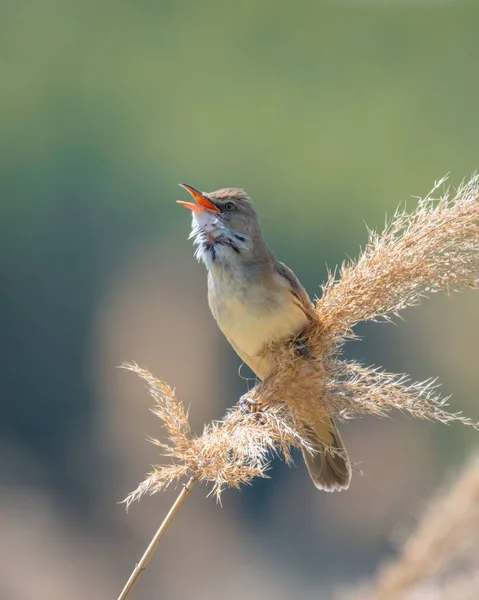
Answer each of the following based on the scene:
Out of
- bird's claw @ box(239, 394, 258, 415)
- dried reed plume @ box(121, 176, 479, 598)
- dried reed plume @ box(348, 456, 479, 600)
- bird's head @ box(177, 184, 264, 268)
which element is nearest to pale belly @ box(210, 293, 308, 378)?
bird's head @ box(177, 184, 264, 268)

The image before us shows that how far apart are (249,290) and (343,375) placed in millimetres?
637

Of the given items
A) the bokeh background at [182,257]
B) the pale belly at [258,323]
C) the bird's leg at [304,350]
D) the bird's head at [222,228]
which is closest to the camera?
the bird's leg at [304,350]

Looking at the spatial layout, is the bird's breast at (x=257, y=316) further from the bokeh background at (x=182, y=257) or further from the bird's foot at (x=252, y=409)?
the bokeh background at (x=182, y=257)

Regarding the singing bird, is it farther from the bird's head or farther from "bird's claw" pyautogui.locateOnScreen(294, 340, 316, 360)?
"bird's claw" pyautogui.locateOnScreen(294, 340, 316, 360)

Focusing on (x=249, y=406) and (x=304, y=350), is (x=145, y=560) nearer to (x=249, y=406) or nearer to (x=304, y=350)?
(x=249, y=406)

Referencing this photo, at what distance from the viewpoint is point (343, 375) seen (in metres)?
1.63

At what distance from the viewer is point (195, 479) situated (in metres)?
1.36

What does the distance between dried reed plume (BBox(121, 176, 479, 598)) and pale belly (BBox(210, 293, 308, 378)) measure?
27 cm

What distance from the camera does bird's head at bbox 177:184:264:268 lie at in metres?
2.24

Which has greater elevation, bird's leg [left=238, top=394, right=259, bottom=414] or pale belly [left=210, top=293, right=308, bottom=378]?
pale belly [left=210, top=293, right=308, bottom=378]

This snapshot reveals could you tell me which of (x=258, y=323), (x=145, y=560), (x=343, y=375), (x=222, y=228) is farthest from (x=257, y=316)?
(x=145, y=560)

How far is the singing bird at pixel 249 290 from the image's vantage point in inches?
83.4

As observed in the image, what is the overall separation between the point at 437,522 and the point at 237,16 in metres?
4.69

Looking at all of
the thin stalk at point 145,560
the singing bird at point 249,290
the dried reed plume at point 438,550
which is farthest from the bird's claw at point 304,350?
the thin stalk at point 145,560
